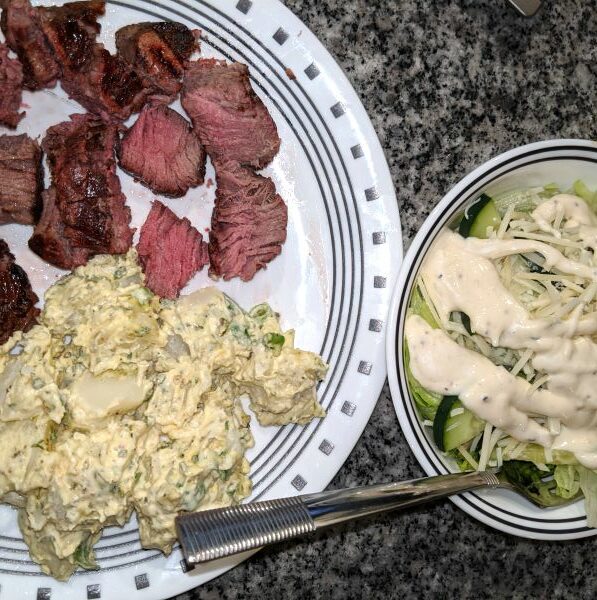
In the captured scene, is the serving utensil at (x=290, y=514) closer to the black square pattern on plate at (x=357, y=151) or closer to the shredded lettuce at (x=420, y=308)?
the shredded lettuce at (x=420, y=308)

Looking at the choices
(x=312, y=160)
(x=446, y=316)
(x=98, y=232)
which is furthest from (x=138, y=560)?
(x=312, y=160)

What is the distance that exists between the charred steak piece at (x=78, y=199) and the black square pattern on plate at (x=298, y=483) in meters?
1.02

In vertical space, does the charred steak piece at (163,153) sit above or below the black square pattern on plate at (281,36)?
below

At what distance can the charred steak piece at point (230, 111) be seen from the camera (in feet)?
8.31

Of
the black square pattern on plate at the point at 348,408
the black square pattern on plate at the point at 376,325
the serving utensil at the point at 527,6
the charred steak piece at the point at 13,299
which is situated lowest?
the black square pattern on plate at the point at 348,408

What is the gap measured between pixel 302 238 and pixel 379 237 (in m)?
0.28

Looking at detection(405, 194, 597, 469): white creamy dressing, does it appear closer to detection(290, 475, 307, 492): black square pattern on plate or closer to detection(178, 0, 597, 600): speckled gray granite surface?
detection(178, 0, 597, 600): speckled gray granite surface

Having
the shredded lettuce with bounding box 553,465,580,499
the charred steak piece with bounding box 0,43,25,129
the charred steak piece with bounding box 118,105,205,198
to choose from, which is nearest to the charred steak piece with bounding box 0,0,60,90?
the charred steak piece with bounding box 0,43,25,129

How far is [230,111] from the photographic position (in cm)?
256

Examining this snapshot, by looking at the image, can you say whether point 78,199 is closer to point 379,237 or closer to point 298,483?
point 379,237

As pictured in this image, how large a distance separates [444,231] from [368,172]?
1.13ft

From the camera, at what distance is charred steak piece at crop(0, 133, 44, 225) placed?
247 centimetres

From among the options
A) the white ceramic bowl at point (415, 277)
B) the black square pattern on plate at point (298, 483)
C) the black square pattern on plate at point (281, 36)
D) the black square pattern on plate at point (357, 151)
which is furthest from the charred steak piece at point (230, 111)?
the black square pattern on plate at point (298, 483)

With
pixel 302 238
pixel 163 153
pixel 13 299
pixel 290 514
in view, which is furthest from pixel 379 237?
pixel 13 299
